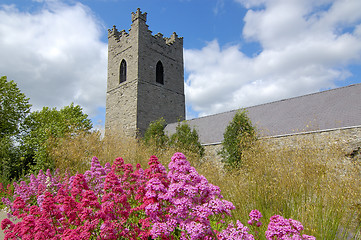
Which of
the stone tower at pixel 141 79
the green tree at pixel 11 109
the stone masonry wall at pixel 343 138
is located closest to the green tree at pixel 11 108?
the green tree at pixel 11 109

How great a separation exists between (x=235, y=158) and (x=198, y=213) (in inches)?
323

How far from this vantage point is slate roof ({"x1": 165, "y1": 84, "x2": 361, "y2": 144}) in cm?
946

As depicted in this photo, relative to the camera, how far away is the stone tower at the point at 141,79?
1691 cm

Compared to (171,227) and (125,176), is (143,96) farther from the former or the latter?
(171,227)

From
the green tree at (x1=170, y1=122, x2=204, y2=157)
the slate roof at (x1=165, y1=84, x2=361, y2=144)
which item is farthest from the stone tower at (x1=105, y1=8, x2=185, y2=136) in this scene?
the slate roof at (x1=165, y1=84, x2=361, y2=144)

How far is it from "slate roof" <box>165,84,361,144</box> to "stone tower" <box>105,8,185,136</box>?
16.2 ft

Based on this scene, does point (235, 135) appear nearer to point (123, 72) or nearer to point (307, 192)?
point (307, 192)

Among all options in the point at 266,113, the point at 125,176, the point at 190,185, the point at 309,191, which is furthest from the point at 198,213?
the point at 266,113

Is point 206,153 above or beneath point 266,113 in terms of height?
beneath

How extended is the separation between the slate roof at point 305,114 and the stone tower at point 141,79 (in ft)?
16.2

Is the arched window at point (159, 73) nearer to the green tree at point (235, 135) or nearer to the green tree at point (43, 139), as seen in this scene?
the green tree at point (43, 139)

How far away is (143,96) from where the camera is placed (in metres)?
17.0

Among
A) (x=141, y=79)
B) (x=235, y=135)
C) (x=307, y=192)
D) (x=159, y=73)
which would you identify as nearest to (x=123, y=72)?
(x=141, y=79)

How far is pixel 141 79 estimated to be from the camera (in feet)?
56.2
